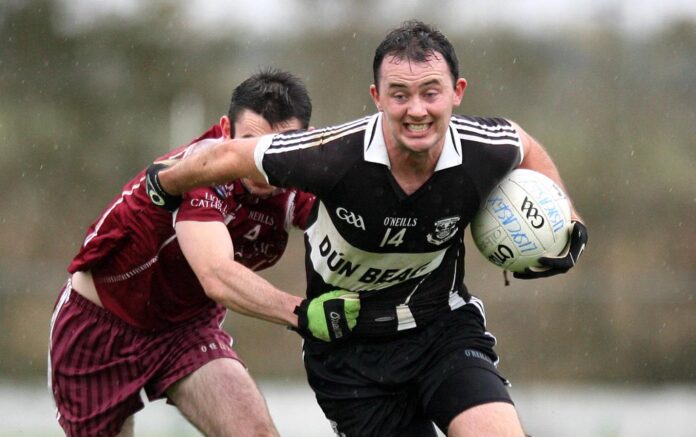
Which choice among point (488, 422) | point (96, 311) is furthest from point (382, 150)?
point (96, 311)

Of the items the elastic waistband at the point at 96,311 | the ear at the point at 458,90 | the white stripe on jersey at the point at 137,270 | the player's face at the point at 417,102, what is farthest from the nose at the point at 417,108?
the elastic waistband at the point at 96,311

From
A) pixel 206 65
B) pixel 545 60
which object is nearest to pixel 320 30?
pixel 206 65

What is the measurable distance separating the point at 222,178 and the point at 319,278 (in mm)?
553

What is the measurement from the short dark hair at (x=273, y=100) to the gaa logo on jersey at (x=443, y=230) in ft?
3.23

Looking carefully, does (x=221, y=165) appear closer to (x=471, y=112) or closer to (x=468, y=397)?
(x=468, y=397)

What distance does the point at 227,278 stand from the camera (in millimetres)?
4520

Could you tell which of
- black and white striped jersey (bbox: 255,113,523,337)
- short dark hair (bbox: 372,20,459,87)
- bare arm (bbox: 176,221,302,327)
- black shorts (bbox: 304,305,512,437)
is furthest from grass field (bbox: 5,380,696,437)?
short dark hair (bbox: 372,20,459,87)

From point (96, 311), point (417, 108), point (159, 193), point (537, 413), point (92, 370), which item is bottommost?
point (537, 413)

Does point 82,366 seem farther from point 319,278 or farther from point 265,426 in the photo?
point 319,278

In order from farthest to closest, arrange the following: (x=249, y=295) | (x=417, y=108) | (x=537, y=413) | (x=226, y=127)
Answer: (x=537, y=413)
(x=226, y=127)
(x=249, y=295)
(x=417, y=108)

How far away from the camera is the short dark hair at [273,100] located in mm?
5016

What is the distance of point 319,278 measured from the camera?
182 inches

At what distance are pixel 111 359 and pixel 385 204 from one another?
5.45ft

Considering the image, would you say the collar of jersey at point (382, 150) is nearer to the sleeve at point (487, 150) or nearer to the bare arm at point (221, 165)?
the sleeve at point (487, 150)
